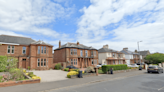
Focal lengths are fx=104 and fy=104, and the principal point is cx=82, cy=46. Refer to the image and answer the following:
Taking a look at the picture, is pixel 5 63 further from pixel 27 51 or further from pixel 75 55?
pixel 75 55

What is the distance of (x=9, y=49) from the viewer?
24.5 m

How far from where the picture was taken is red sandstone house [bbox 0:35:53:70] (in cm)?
2466

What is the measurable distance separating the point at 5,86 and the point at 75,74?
807cm

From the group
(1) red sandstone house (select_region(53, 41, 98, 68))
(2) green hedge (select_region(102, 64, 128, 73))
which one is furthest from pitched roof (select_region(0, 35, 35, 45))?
(2) green hedge (select_region(102, 64, 128, 73))

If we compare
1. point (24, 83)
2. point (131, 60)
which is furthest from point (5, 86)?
point (131, 60)

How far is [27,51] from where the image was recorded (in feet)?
87.1

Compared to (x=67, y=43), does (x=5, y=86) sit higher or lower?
lower

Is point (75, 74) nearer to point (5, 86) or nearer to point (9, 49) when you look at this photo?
point (5, 86)

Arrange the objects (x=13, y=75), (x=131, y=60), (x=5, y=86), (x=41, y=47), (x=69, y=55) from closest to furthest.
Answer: (x=5, y=86) → (x=13, y=75) → (x=41, y=47) → (x=69, y=55) → (x=131, y=60)

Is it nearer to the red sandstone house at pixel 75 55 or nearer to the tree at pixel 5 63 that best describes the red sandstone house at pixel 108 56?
the red sandstone house at pixel 75 55

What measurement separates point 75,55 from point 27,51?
528 inches

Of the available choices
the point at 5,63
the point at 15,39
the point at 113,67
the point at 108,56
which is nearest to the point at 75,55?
the point at 113,67

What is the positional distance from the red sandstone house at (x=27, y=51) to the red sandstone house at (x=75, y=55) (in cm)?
559

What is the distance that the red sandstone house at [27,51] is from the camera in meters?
24.7
